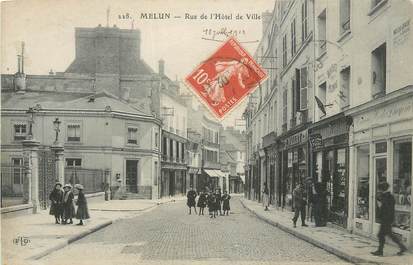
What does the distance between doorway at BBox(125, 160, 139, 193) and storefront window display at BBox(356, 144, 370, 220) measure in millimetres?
23809

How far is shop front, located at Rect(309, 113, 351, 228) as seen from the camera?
1476 centimetres

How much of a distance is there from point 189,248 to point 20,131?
78.8ft

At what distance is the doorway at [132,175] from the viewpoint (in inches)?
1428

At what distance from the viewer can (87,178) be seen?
101 feet

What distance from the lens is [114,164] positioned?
3528 centimetres

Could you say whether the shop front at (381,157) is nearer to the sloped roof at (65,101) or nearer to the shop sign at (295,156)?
the shop sign at (295,156)

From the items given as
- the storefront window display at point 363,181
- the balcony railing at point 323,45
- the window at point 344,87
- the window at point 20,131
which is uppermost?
the balcony railing at point 323,45

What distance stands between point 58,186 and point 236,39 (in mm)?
7351

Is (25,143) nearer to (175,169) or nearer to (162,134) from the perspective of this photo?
(162,134)

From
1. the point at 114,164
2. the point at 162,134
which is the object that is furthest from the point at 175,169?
the point at 114,164

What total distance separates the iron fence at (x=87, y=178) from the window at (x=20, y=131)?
493 centimetres

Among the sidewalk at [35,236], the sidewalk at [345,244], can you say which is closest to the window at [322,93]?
the sidewalk at [345,244]

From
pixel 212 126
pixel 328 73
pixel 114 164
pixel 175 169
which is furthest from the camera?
pixel 212 126

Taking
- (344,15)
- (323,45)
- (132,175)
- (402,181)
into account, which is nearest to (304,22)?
(323,45)
